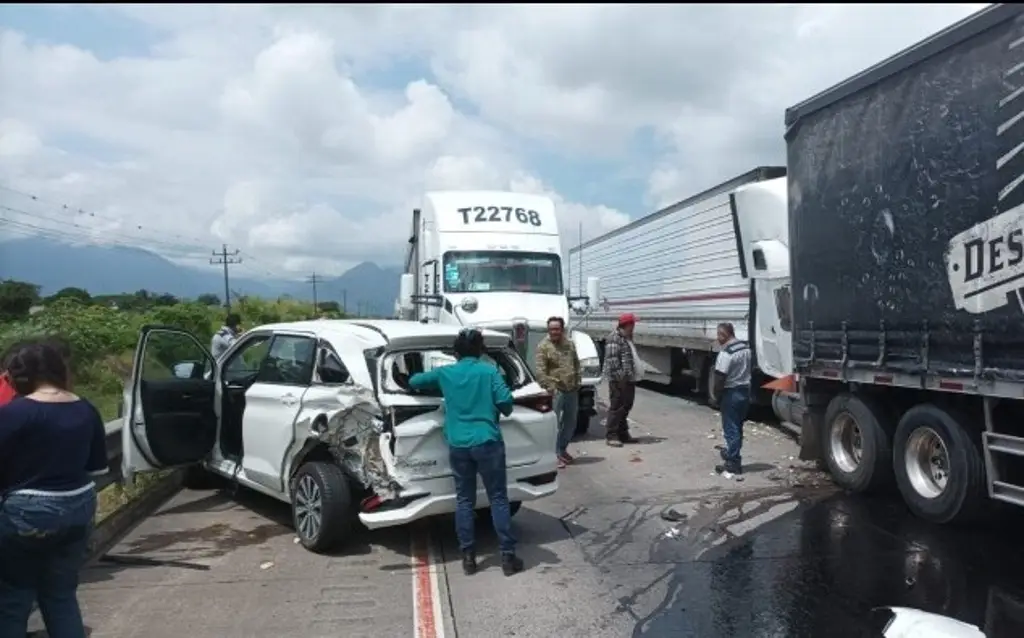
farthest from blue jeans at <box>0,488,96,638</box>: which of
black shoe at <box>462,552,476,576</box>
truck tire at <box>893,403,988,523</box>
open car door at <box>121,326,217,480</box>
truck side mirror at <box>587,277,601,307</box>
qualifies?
truck side mirror at <box>587,277,601,307</box>

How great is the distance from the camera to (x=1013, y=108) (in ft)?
18.9

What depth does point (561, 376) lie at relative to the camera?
979cm

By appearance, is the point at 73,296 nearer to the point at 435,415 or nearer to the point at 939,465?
the point at 435,415

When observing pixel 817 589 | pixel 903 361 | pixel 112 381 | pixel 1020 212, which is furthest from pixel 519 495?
pixel 112 381

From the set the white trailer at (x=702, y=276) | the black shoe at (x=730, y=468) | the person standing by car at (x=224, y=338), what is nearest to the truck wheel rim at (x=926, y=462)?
the black shoe at (x=730, y=468)

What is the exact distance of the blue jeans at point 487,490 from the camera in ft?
19.2

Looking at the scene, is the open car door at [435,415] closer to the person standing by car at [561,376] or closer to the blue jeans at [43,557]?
the blue jeans at [43,557]

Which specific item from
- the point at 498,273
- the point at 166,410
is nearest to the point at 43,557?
the point at 166,410

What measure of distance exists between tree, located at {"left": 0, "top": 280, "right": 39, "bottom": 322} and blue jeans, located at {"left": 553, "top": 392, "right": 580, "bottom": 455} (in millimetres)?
22278

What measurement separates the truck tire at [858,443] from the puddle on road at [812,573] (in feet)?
1.16

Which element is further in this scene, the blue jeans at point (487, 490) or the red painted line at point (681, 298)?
the red painted line at point (681, 298)

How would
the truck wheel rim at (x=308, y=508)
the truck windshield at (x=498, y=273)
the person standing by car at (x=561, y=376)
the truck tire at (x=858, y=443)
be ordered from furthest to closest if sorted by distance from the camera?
the truck windshield at (x=498, y=273) < the person standing by car at (x=561, y=376) < the truck tire at (x=858, y=443) < the truck wheel rim at (x=308, y=508)

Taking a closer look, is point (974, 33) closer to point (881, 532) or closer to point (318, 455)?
point (881, 532)

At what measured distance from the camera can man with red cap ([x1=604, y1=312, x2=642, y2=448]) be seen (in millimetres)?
10922
